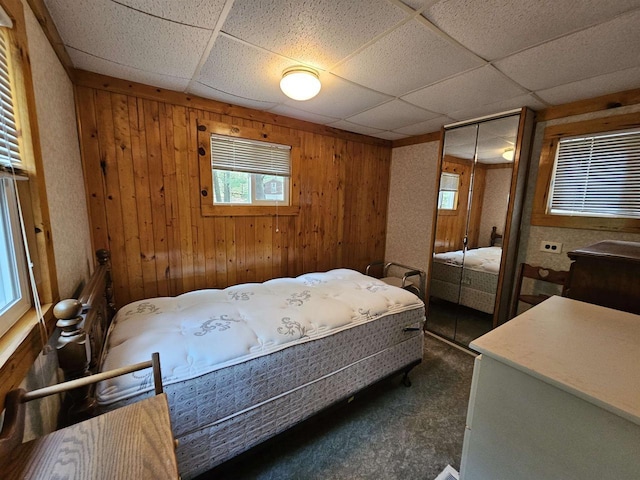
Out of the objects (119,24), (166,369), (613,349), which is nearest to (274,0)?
(119,24)

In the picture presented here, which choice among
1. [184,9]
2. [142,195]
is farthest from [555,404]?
[142,195]

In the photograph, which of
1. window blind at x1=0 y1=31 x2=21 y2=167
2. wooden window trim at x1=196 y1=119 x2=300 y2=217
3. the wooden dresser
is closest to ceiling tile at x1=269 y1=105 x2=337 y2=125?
wooden window trim at x1=196 y1=119 x2=300 y2=217

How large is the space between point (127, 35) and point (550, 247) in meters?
3.42

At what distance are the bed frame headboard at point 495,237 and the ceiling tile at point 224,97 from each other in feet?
7.83

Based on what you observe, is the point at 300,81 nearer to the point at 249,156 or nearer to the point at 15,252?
the point at 249,156

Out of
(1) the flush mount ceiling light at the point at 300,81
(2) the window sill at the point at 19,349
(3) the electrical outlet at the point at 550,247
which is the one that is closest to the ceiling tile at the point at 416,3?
(1) the flush mount ceiling light at the point at 300,81

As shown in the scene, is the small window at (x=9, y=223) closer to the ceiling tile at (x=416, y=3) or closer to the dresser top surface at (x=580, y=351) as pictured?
the ceiling tile at (x=416, y=3)

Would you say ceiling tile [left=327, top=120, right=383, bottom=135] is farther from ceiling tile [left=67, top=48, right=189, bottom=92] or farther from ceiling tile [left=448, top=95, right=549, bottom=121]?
ceiling tile [left=67, top=48, right=189, bottom=92]

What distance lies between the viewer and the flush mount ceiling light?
1672 millimetres

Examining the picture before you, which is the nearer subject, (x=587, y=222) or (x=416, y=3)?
(x=416, y=3)

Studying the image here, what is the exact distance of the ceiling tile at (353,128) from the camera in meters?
2.87

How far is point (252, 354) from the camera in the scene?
1317 millimetres

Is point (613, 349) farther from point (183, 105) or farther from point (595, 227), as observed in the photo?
point (183, 105)

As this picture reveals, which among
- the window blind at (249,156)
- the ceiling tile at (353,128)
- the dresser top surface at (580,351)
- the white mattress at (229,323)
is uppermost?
the ceiling tile at (353,128)
